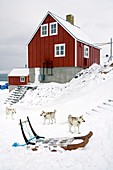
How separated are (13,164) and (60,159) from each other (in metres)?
1.41

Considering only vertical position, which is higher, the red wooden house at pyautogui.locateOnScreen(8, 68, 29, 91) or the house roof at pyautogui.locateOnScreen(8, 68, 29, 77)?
the house roof at pyautogui.locateOnScreen(8, 68, 29, 77)

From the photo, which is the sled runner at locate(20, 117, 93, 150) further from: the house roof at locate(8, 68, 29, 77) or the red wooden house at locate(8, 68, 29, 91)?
the house roof at locate(8, 68, 29, 77)

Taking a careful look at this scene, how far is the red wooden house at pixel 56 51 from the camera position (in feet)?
67.5

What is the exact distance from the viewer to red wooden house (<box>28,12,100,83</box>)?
2058 cm

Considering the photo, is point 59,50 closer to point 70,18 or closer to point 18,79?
point 70,18

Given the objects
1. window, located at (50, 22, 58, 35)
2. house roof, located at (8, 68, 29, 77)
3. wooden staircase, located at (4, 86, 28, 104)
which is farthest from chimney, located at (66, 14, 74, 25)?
wooden staircase, located at (4, 86, 28, 104)

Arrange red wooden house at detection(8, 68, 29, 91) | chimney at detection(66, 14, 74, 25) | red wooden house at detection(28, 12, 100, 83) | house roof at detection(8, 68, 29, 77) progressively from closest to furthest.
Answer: red wooden house at detection(28, 12, 100, 83), chimney at detection(66, 14, 74, 25), red wooden house at detection(8, 68, 29, 91), house roof at detection(8, 68, 29, 77)

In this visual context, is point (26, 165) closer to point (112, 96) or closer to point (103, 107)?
point (103, 107)

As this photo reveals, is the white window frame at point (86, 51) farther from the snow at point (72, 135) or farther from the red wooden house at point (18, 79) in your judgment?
the red wooden house at point (18, 79)

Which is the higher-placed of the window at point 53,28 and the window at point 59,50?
the window at point 53,28

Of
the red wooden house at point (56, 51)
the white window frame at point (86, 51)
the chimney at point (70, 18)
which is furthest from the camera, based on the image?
the chimney at point (70, 18)

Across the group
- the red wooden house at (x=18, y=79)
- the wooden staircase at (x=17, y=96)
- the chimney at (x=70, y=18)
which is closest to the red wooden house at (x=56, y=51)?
the wooden staircase at (x=17, y=96)

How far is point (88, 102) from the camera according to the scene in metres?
11.9

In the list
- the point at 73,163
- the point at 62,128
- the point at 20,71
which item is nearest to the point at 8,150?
the point at 73,163
